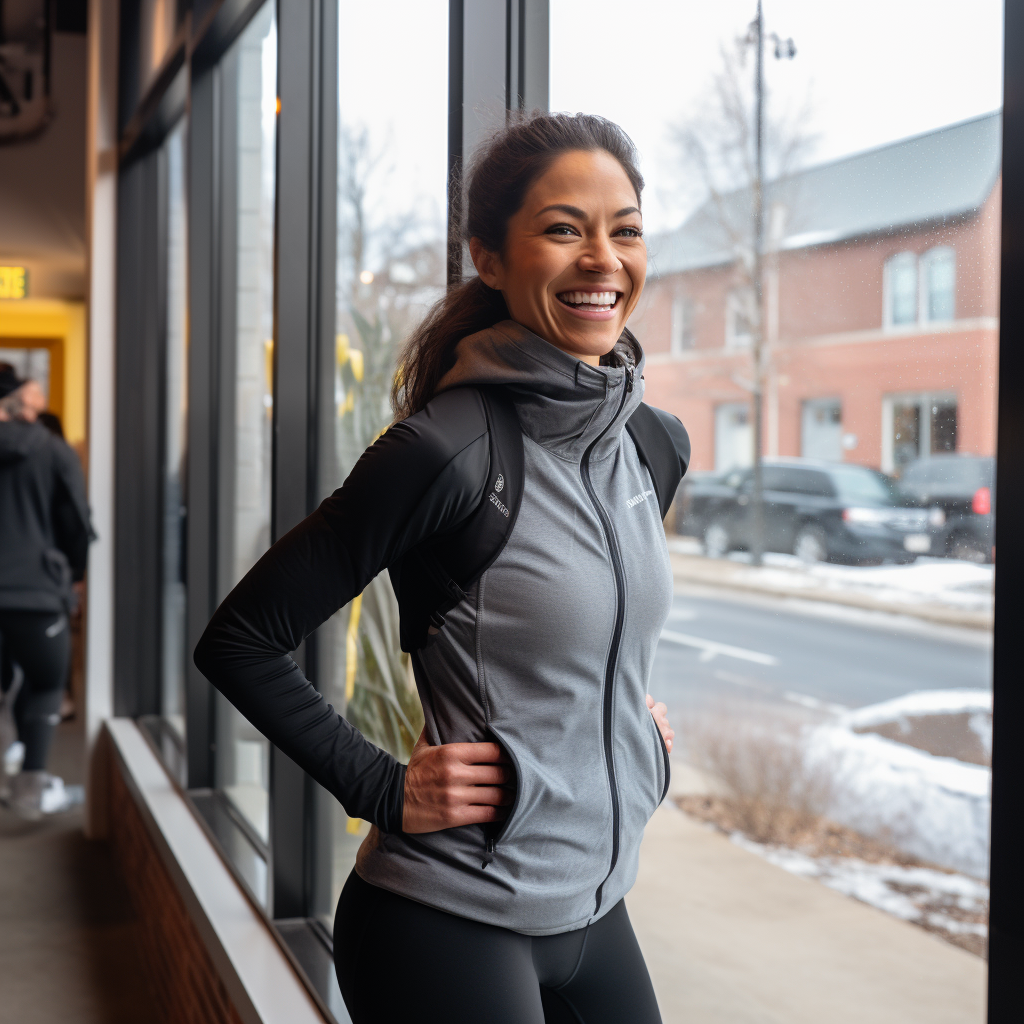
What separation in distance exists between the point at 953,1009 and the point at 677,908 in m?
0.63

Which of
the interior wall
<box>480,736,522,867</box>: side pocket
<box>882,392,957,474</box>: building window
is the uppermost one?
the interior wall

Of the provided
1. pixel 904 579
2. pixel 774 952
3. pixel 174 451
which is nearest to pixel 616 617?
pixel 904 579

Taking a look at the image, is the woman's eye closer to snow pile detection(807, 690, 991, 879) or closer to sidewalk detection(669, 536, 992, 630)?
sidewalk detection(669, 536, 992, 630)

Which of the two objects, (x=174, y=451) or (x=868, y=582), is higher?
(x=174, y=451)

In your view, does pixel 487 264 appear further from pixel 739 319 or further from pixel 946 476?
pixel 739 319

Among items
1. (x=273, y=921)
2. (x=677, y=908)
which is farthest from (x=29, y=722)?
(x=677, y=908)

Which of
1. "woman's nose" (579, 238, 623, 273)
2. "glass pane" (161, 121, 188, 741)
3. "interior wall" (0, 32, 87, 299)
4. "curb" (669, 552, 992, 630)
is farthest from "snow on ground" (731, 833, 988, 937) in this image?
"interior wall" (0, 32, 87, 299)

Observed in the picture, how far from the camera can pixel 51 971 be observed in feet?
10.4

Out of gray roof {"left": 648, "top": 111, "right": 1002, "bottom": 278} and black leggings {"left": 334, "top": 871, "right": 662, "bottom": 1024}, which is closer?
black leggings {"left": 334, "top": 871, "right": 662, "bottom": 1024}

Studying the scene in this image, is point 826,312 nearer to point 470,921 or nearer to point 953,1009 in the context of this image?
point 470,921

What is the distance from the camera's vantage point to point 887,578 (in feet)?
5.08

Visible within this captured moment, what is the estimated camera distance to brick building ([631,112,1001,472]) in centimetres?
126

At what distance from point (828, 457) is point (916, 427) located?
0.32 m

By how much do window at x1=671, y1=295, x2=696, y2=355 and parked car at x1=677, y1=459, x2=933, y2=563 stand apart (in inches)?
10.8
